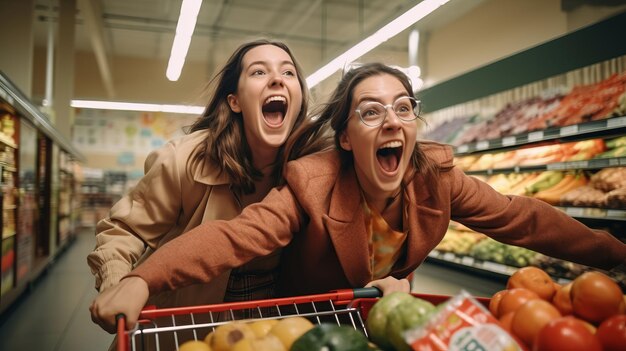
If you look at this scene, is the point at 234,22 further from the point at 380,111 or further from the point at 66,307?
the point at 380,111

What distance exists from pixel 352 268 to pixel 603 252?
0.91 meters

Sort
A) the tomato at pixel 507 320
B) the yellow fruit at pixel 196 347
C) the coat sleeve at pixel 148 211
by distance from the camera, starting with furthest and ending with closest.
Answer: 1. the coat sleeve at pixel 148 211
2. the tomato at pixel 507 320
3. the yellow fruit at pixel 196 347

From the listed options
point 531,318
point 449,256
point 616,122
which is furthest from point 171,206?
point 449,256

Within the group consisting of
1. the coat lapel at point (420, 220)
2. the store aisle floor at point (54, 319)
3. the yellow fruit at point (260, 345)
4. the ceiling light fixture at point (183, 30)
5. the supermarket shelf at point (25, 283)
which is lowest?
the store aisle floor at point (54, 319)

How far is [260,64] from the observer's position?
74.2 inches

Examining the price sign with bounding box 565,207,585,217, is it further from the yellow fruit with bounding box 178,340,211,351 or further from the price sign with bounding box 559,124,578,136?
the yellow fruit with bounding box 178,340,211,351

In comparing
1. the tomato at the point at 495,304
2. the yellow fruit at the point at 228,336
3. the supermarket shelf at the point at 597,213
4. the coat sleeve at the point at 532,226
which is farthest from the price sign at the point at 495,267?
the yellow fruit at the point at 228,336

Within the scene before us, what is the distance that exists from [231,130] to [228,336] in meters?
1.12

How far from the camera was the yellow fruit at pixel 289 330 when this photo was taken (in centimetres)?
98

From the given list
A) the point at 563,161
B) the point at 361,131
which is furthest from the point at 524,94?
the point at 361,131

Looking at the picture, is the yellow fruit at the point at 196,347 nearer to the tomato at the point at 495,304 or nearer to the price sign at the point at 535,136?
the tomato at the point at 495,304

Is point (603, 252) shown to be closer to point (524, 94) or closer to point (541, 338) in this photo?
point (541, 338)

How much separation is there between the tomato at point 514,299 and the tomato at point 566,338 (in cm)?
21

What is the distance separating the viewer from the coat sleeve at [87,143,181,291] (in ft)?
5.40
